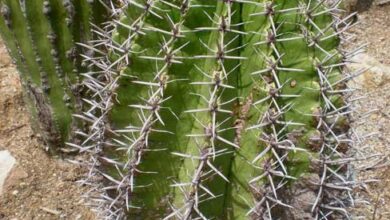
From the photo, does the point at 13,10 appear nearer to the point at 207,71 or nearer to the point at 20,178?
the point at 20,178

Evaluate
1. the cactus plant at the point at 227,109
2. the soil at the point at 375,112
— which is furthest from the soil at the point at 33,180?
the soil at the point at 375,112

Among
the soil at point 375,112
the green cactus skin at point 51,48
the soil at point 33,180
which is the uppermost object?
the green cactus skin at point 51,48

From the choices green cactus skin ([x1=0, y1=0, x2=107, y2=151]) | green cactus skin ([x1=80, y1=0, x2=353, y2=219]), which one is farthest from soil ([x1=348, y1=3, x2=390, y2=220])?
green cactus skin ([x1=0, y1=0, x2=107, y2=151])

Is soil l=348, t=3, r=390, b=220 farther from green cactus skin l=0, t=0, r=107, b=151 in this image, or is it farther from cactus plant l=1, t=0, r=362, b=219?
green cactus skin l=0, t=0, r=107, b=151

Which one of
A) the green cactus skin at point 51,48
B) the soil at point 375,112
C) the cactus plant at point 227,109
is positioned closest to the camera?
the cactus plant at point 227,109

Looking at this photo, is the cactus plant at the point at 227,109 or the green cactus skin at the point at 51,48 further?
the green cactus skin at the point at 51,48

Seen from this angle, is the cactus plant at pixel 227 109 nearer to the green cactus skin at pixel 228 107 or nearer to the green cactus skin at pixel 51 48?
the green cactus skin at pixel 228 107

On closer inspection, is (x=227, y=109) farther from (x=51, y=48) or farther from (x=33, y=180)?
(x=33, y=180)

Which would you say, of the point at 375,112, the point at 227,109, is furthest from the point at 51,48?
the point at 375,112
